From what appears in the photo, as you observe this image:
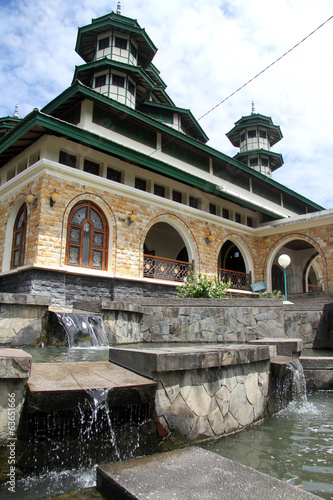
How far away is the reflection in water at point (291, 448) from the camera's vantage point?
8.63 ft

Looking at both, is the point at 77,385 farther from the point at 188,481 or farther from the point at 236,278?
the point at 236,278

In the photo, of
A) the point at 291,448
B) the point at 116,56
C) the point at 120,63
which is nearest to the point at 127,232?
the point at 120,63

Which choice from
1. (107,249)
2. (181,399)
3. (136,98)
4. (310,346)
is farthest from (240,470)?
(136,98)

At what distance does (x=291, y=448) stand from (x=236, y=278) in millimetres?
13514

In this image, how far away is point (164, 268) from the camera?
44.5ft

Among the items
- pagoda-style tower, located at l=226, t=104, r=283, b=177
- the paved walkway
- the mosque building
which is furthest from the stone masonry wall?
pagoda-style tower, located at l=226, t=104, r=283, b=177

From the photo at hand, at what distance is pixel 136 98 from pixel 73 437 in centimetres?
1822

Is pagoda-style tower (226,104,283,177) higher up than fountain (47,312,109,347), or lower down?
higher up

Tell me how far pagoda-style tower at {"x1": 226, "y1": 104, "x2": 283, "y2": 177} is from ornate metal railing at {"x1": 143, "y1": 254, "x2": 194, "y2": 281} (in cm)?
1674

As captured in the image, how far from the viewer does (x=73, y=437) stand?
104 inches

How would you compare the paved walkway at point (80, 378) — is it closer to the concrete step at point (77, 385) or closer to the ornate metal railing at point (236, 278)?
the concrete step at point (77, 385)

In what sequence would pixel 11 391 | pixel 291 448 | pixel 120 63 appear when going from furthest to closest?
pixel 120 63 → pixel 291 448 → pixel 11 391

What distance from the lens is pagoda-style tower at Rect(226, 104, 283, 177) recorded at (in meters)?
28.5

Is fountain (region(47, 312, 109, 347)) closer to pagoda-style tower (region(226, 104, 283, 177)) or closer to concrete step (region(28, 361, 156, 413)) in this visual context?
concrete step (region(28, 361, 156, 413))
